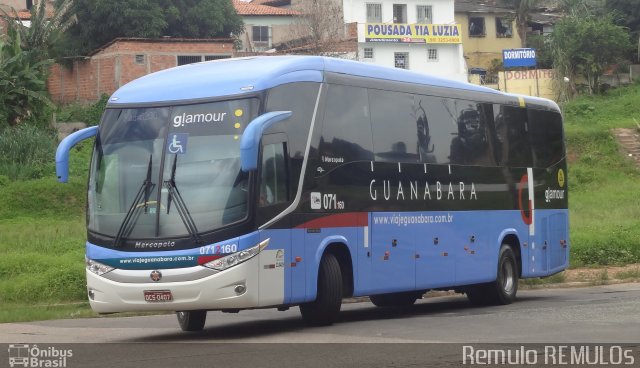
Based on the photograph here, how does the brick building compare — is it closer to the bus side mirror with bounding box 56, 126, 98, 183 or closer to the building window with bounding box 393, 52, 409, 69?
the building window with bounding box 393, 52, 409, 69

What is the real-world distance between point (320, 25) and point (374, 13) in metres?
5.39

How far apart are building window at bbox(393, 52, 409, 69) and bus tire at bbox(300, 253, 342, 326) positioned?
55229 millimetres

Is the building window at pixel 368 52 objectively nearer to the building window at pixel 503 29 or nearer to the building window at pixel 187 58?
the building window at pixel 187 58

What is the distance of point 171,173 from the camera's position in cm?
1423

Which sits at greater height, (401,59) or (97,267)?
(401,59)

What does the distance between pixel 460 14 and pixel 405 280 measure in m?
61.6

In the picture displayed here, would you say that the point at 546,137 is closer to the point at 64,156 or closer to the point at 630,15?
the point at 64,156

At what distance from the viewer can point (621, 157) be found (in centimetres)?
5241

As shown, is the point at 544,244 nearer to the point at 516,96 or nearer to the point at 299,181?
the point at 516,96

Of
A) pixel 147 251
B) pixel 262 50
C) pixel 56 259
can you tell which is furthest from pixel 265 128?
pixel 262 50

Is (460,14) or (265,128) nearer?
(265,128)

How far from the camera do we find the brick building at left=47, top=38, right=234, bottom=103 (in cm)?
5803

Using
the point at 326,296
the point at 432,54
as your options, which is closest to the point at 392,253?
the point at 326,296

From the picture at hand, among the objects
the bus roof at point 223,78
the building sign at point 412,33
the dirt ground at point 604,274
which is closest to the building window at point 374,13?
the building sign at point 412,33
